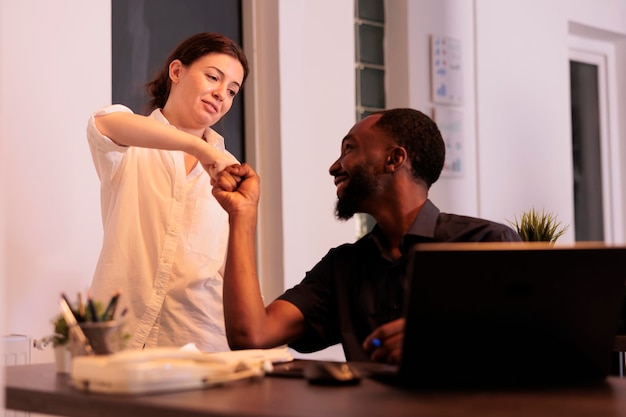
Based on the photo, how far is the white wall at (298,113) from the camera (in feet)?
9.82

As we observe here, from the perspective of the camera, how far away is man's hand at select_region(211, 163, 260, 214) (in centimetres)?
210

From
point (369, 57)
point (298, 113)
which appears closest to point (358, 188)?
point (298, 113)

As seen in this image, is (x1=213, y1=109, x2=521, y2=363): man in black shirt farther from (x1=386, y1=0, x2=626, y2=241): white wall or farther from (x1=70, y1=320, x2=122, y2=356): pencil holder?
(x1=386, y1=0, x2=626, y2=241): white wall

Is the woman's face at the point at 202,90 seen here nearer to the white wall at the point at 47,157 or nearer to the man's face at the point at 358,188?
the white wall at the point at 47,157

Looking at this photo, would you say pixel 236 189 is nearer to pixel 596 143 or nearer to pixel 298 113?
pixel 298 113

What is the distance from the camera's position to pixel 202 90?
9.05 feet

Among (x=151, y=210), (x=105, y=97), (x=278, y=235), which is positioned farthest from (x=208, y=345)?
(x=278, y=235)

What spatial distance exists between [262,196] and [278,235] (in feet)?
0.62

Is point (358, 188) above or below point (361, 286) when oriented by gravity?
above

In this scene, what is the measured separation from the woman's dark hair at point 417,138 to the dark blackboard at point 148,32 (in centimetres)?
123

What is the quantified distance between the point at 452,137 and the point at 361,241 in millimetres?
2647

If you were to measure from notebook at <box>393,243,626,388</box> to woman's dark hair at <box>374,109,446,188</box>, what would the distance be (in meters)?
0.88

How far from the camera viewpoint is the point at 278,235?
4008mm

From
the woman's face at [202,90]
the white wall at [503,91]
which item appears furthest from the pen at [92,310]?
the white wall at [503,91]
